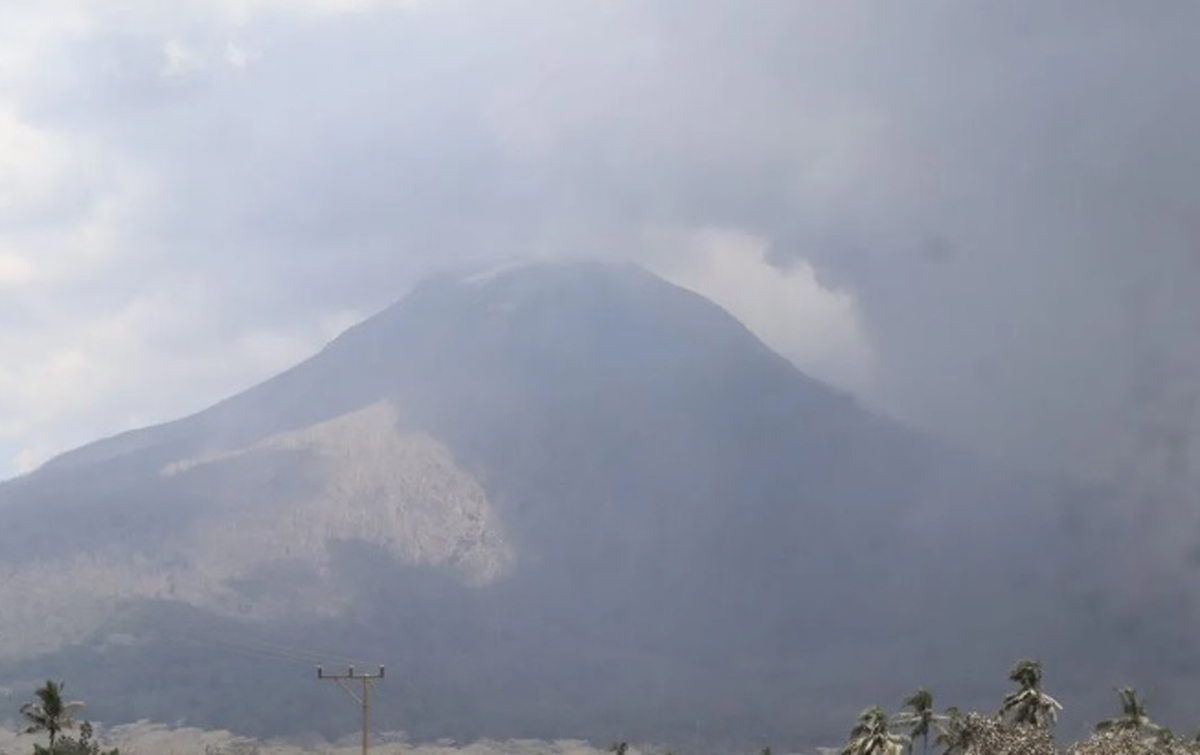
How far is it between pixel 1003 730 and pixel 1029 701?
3240 centimetres

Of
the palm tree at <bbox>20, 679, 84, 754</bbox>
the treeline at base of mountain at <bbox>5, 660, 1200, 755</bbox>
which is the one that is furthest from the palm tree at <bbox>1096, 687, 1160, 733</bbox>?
the palm tree at <bbox>20, 679, 84, 754</bbox>

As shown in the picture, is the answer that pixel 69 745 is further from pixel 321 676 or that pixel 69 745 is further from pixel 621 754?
pixel 621 754

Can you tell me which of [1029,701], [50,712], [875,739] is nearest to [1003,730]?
[875,739]

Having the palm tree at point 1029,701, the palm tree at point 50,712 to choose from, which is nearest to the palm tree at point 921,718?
the palm tree at point 1029,701

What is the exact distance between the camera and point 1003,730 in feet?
222

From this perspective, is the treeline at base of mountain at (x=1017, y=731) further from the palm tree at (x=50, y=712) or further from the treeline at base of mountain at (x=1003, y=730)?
the palm tree at (x=50, y=712)

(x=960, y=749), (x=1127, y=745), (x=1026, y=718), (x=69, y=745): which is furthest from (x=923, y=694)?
(x=69, y=745)

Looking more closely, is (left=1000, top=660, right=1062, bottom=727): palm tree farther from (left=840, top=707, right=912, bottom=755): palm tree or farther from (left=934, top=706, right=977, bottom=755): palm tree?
(left=840, top=707, right=912, bottom=755): palm tree

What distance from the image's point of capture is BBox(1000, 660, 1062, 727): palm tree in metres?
97.4

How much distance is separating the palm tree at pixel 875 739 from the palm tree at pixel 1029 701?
9989 millimetres

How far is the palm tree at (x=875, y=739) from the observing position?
79.4m

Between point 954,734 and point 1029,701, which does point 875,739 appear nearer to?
point 954,734

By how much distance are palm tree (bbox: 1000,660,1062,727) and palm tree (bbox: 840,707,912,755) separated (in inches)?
393

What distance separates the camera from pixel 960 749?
3501 inches
